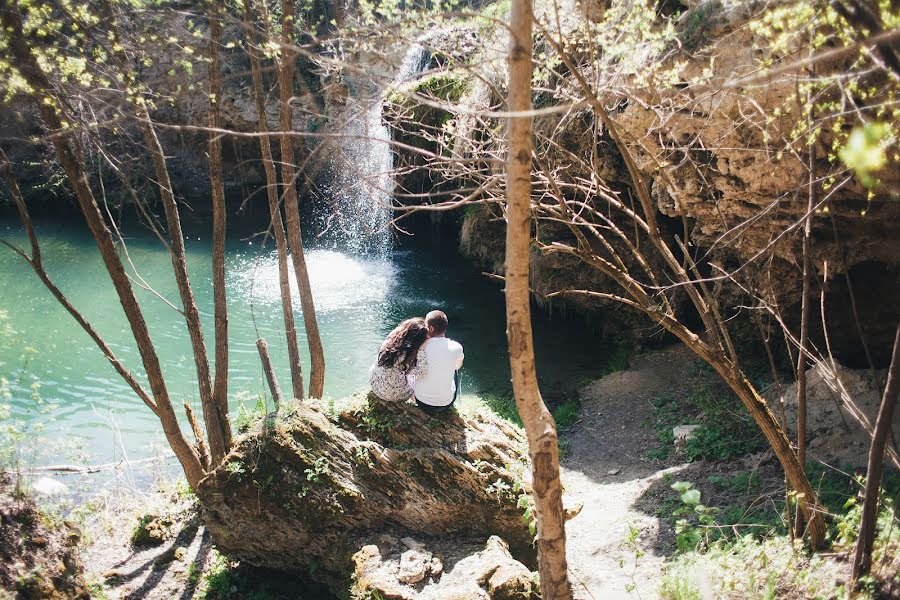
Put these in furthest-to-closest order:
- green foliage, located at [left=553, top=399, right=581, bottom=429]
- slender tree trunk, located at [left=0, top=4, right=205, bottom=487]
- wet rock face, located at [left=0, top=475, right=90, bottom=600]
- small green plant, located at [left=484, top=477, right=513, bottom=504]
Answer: green foliage, located at [left=553, top=399, right=581, bottom=429] → small green plant, located at [left=484, top=477, right=513, bottom=504] → slender tree trunk, located at [left=0, top=4, right=205, bottom=487] → wet rock face, located at [left=0, top=475, right=90, bottom=600]

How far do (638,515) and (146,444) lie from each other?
7206mm

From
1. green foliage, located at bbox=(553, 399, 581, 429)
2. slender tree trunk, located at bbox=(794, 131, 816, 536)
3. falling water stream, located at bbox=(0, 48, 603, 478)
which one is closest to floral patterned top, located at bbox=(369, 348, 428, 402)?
falling water stream, located at bbox=(0, 48, 603, 478)

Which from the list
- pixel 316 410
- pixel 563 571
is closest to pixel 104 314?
pixel 316 410

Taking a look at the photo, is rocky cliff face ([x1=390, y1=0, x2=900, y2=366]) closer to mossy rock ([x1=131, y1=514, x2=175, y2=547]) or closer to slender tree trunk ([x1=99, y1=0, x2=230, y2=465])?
slender tree trunk ([x1=99, y1=0, x2=230, y2=465])

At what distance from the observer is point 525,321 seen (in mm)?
2906

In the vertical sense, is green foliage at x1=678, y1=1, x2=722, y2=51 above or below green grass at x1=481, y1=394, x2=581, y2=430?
above

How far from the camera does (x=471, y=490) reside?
5.41m

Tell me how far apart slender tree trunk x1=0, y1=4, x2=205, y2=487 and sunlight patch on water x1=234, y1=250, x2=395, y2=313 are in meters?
6.84

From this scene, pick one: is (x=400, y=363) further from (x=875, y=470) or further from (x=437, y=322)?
(x=875, y=470)

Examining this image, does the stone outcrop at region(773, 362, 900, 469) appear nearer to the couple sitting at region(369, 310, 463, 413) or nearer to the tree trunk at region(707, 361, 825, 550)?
the tree trunk at region(707, 361, 825, 550)

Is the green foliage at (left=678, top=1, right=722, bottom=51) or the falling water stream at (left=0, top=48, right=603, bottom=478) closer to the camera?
the green foliage at (left=678, top=1, right=722, bottom=51)

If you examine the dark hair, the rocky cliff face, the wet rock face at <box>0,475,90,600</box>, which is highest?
the rocky cliff face

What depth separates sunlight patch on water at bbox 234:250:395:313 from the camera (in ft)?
47.4

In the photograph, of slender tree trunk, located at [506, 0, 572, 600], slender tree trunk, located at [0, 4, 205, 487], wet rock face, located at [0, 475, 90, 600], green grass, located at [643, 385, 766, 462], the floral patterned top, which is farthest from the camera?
green grass, located at [643, 385, 766, 462]
